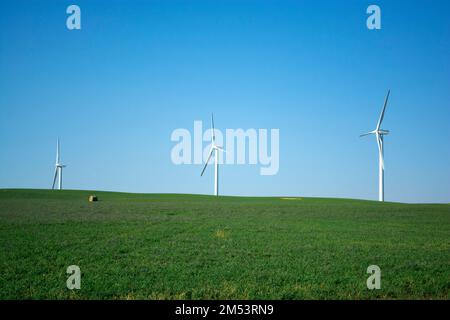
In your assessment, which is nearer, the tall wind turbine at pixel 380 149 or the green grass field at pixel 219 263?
the green grass field at pixel 219 263

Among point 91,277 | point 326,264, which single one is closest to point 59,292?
point 91,277

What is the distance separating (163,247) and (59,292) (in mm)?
8371

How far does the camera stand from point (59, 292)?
11508 millimetres

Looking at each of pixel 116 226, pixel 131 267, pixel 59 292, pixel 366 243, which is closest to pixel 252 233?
Result: pixel 366 243

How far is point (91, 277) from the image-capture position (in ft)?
43.6

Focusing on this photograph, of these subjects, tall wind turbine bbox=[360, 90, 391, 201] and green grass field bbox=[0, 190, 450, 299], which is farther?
tall wind turbine bbox=[360, 90, 391, 201]

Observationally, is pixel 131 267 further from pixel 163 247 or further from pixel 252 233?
pixel 252 233

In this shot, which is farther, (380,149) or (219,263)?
(380,149)
